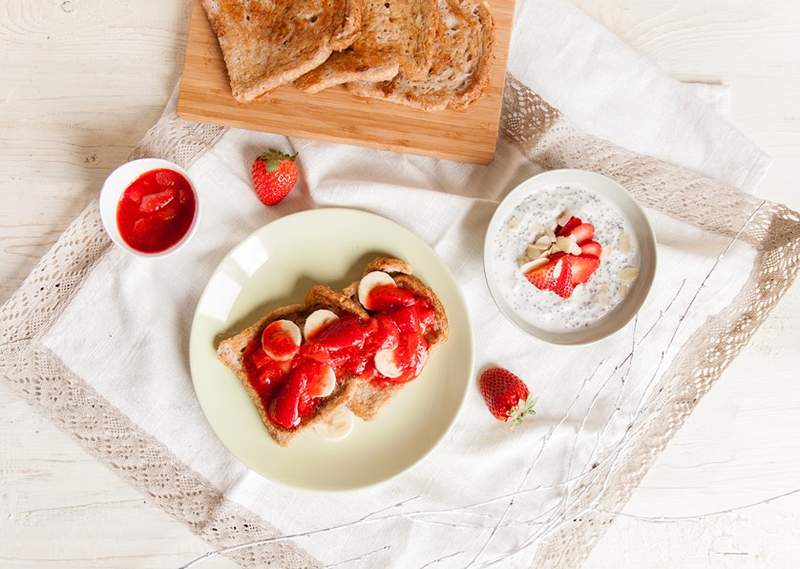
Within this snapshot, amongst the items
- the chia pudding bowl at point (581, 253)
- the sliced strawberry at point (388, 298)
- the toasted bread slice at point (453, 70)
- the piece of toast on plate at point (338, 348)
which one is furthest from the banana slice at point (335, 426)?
the toasted bread slice at point (453, 70)

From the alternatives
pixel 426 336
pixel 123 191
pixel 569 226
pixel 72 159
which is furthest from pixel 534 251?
pixel 72 159

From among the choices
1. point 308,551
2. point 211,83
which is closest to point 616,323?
point 308,551

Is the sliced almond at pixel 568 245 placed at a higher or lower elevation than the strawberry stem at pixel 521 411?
higher

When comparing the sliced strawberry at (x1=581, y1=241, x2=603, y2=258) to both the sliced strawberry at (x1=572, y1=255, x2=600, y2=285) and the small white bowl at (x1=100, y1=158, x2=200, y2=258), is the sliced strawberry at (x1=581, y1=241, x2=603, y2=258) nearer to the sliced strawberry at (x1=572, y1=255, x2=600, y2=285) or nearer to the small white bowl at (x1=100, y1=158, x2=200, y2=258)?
the sliced strawberry at (x1=572, y1=255, x2=600, y2=285)

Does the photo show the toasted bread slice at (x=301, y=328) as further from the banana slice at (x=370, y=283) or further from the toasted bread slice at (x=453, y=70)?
the toasted bread slice at (x=453, y=70)

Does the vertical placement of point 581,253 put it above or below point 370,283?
above

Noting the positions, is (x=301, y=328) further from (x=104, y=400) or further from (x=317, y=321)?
(x=104, y=400)

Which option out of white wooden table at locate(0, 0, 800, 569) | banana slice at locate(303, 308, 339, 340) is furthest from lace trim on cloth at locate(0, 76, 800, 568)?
banana slice at locate(303, 308, 339, 340)
